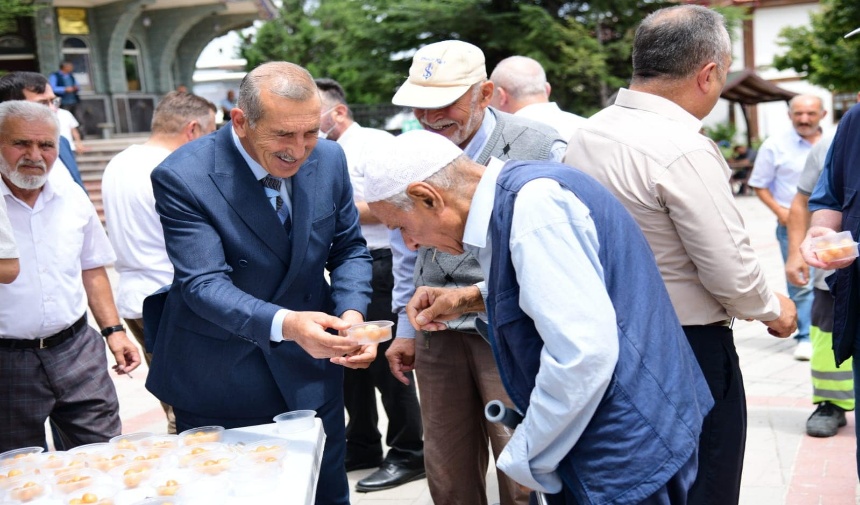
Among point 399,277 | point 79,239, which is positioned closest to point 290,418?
point 399,277

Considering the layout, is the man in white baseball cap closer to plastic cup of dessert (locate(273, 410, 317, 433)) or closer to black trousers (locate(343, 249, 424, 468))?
plastic cup of dessert (locate(273, 410, 317, 433))

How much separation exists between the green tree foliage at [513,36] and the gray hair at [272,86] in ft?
75.4

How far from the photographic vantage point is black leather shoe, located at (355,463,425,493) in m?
4.68

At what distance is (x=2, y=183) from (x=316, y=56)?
1522 inches

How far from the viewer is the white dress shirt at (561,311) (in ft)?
6.08

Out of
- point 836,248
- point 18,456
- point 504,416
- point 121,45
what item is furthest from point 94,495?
point 121,45

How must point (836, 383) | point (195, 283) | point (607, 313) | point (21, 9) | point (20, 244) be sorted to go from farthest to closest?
point (21, 9), point (836, 383), point (20, 244), point (195, 283), point (607, 313)

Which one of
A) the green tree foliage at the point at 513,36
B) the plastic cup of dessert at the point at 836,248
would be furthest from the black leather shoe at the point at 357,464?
the green tree foliage at the point at 513,36

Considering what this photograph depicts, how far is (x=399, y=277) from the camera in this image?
3635 mm

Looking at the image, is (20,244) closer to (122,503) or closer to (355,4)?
(122,503)

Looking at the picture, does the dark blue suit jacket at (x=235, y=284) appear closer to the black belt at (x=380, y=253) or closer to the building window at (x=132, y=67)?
the black belt at (x=380, y=253)

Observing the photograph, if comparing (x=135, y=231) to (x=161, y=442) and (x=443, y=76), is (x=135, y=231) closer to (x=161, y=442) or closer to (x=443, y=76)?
(x=443, y=76)

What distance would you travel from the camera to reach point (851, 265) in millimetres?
3098

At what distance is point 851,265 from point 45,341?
3.06 m
